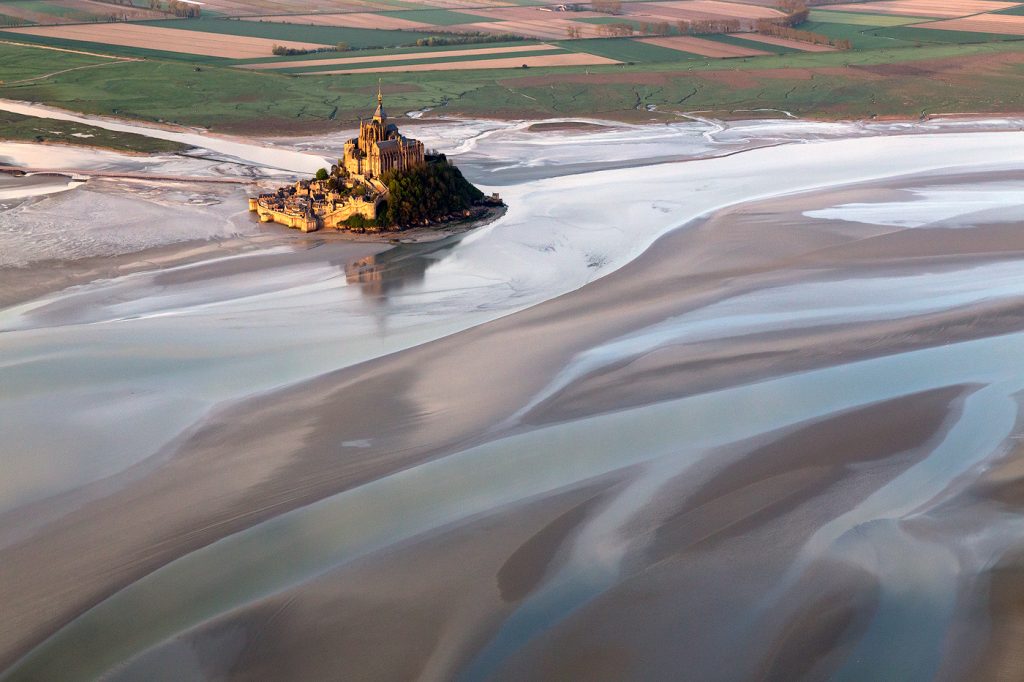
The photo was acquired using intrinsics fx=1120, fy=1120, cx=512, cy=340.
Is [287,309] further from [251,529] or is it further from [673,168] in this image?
[673,168]

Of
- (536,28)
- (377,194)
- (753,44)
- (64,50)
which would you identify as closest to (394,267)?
(377,194)

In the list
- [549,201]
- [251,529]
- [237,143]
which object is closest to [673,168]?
[549,201]

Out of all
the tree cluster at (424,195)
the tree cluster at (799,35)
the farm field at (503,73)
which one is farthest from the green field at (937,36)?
the tree cluster at (424,195)

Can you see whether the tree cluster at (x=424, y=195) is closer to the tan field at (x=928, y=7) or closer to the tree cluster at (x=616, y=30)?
the tree cluster at (x=616, y=30)

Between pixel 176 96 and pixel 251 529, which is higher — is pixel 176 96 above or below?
above

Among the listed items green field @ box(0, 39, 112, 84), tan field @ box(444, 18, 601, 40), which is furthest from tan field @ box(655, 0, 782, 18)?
green field @ box(0, 39, 112, 84)

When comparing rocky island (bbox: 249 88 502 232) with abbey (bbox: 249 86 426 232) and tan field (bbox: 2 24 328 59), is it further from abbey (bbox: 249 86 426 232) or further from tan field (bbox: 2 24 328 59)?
tan field (bbox: 2 24 328 59)
